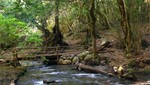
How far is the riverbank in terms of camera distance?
58.5 ft

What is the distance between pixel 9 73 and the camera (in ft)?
66.2

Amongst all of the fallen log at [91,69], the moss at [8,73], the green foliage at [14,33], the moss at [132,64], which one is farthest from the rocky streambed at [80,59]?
the green foliage at [14,33]

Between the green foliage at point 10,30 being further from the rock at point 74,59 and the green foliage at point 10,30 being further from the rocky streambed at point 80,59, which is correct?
the rock at point 74,59

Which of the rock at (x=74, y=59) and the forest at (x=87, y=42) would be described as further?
the rock at (x=74, y=59)

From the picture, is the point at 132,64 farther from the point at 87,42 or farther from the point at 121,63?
the point at 87,42

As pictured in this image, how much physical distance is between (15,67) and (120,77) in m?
7.97

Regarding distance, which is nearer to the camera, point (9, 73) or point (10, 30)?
point (10, 30)

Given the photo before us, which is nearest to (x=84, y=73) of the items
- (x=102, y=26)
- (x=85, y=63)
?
(x=85, y=63)

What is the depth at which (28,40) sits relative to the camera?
703 inches

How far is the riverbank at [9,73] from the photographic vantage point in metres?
17.8

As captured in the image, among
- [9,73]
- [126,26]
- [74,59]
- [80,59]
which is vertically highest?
[126,26]

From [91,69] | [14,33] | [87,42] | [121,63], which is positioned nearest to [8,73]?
[14,33]

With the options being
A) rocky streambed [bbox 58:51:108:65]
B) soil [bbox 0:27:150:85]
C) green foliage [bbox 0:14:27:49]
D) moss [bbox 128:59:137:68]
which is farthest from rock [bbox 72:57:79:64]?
green foliage [bbox 0:14:27:49]

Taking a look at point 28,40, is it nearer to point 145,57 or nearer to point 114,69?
→ point 114,69
